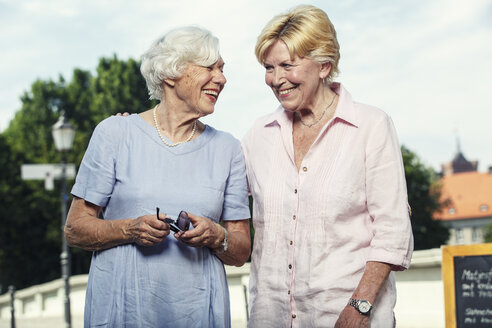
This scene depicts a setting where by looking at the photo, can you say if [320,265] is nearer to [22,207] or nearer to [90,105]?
[22,207]

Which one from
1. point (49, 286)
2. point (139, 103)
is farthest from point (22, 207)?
point (49, 286)

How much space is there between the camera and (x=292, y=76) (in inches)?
131

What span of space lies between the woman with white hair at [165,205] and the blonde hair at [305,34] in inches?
11.2

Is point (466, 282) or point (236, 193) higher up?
point (236, 193)

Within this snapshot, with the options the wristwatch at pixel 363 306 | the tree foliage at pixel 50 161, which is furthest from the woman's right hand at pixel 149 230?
the tree foliage at pixel 50 161

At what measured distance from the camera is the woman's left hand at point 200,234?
2922 millimetres

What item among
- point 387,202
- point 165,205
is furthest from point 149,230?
point 387,202

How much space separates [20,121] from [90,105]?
4213 mm

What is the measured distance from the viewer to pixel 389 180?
315 centimetres

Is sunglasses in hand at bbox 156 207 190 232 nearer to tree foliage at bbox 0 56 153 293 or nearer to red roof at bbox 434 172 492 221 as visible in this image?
tree foliage at bbox 0 56 153 293

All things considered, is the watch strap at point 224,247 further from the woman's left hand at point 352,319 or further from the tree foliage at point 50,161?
the tree foliage at point 50,161

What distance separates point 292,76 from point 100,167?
98 cm

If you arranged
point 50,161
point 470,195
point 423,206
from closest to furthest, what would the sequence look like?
point 50,161, point 423,206, point 470,195

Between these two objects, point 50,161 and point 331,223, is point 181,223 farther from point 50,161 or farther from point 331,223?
point 50,161
